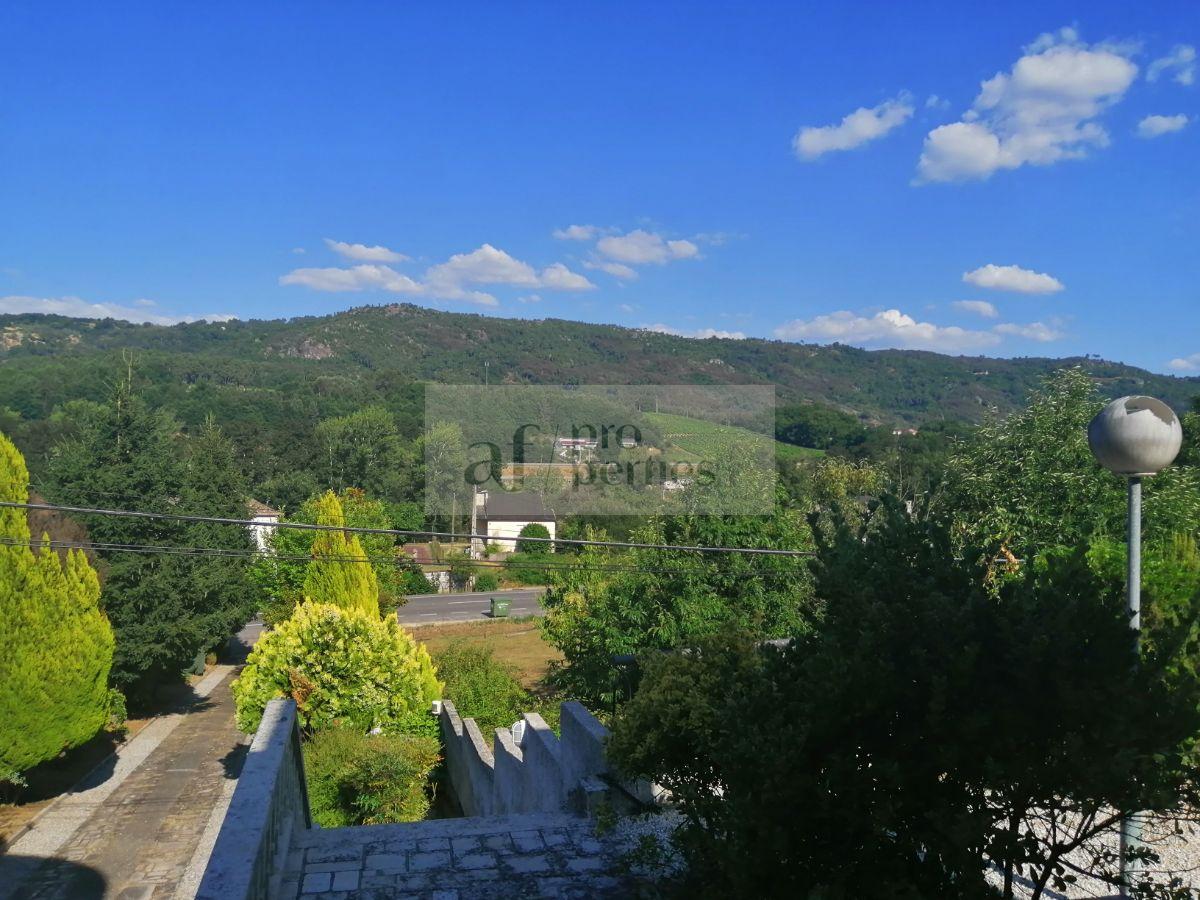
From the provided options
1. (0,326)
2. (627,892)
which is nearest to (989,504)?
(627,892)

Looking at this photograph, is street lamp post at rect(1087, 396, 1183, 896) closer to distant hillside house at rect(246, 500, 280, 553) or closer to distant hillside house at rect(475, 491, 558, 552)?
distant hillside house at rect(246, 500, 280, 553)

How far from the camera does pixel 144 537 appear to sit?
22.2 metres

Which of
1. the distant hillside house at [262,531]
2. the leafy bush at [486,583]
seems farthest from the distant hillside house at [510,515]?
the distant hillside house at [262,531]

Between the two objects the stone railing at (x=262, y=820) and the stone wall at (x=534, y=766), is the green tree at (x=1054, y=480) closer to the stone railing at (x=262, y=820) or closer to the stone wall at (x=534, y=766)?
the stone wall at (x=534, y=766)

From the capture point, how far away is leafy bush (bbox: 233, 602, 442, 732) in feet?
41.1

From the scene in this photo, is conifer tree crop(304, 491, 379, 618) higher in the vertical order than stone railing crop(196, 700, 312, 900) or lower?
lower

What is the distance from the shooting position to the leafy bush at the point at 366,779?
32.5 feet

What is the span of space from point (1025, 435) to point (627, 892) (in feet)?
46.8

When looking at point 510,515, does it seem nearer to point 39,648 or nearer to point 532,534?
point 532,534

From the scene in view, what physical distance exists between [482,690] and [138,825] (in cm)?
624

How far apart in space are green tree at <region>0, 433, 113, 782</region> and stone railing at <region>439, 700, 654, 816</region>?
28.0 ft

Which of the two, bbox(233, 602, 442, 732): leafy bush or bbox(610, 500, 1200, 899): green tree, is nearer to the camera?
bbox(610, 500, 1200, 899): green tree

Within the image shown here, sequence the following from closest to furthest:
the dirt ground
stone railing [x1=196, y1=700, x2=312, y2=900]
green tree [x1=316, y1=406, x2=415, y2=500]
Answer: stone railing [x1=196, y1=700, x2=312, y2=900] → the dirt ground → green tree [x1=316, y1=406, x2=415, y2=500]

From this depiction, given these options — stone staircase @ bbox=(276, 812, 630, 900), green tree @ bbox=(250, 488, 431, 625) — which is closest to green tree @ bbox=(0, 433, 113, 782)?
green tree @ bbox=(250, 488, 431, 625)
